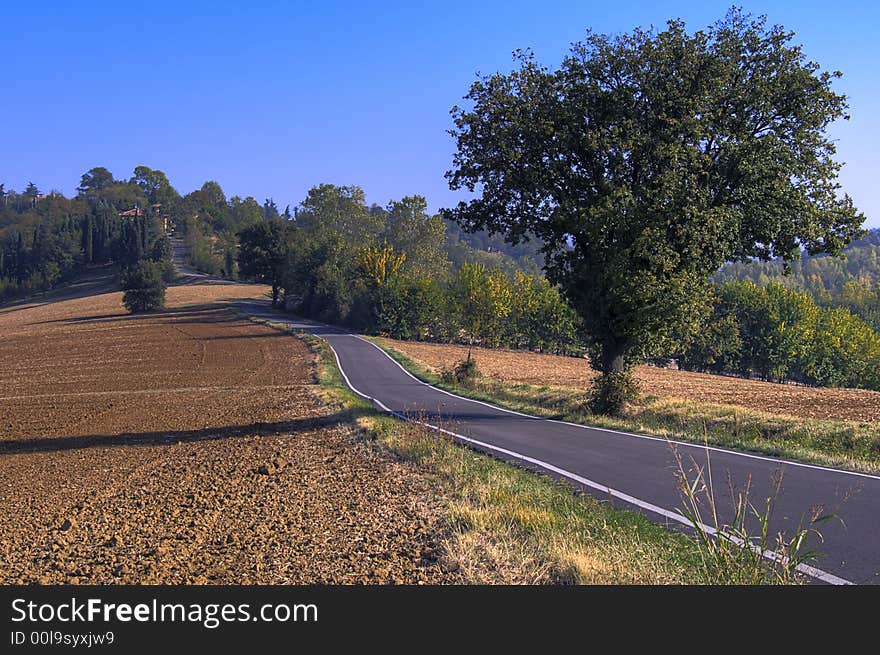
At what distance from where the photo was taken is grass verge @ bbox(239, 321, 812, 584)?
554cm

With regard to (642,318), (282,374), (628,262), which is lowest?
(282,374)

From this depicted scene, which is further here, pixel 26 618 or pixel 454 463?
pixel 454 463

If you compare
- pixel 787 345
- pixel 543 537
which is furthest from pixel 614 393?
pixel 787 345

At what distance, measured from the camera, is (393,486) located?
Result: 10.5 m

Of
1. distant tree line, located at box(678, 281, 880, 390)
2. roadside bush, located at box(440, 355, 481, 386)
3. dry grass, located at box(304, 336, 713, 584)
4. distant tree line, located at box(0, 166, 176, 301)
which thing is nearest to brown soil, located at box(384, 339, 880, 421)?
roadside bush, located at box(440, 355, 481, 386)

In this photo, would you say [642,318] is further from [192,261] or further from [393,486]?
[192,261]

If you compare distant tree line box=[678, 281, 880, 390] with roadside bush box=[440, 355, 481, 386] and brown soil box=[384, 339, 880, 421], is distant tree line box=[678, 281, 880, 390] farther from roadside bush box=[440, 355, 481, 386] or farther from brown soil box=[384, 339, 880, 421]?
roadside bush box=[440, 355, 481, 386]

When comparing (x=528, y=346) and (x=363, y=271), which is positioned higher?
(x=363, y=271)

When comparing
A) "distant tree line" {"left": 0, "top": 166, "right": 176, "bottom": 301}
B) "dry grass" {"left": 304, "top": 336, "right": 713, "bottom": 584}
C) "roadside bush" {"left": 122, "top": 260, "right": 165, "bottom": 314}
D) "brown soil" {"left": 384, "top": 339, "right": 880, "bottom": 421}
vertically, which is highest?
"distant tree line" {"left": 0, "top": 166, "right": 176, "bottom": 301}

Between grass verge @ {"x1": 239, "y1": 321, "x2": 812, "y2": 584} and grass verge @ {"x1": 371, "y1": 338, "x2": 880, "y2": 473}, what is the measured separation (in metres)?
3.58

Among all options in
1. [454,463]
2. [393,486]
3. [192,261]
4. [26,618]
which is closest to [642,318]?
[454,463]

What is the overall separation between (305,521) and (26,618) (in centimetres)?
391

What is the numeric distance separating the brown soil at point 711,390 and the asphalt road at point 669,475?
1039cm

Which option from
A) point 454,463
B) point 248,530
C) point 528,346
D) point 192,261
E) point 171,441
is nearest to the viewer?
point 248,530
